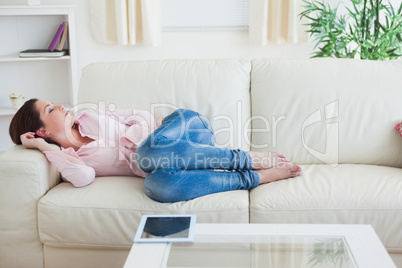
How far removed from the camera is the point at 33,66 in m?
4.06

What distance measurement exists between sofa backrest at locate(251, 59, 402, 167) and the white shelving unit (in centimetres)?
182

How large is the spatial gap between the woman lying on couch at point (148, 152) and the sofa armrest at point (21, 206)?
0.10 meters

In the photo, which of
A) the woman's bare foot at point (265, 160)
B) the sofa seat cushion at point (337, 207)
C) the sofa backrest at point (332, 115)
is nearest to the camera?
the sofa seat cushion at point (337, 207)

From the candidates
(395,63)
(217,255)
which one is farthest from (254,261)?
(395,63)

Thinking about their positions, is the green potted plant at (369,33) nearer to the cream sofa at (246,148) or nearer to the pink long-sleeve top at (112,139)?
the cream sofa at (246,148)

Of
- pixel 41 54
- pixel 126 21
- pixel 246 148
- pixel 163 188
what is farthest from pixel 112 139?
pixel 126 21

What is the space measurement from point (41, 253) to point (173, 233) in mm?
763

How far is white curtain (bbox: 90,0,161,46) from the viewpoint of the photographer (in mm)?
3979

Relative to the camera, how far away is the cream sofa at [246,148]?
2.07 m

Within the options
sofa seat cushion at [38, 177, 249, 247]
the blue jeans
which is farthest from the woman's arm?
the blue jeans

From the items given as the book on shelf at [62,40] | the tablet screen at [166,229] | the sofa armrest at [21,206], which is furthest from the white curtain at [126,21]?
the tablet screen at [166,229]

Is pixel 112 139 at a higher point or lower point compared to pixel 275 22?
lower

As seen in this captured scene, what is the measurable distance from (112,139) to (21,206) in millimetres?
515

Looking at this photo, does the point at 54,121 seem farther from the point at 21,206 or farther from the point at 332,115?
the point at 332,115
